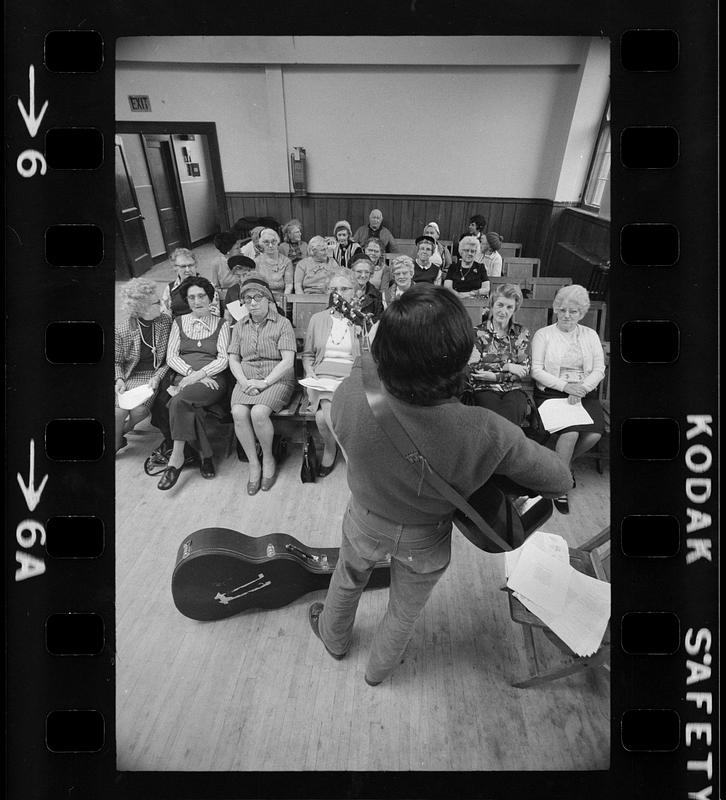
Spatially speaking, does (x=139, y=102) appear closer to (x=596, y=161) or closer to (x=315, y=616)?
(x=596, y=161)

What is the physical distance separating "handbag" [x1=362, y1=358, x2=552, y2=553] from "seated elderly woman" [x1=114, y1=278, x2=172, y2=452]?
1.05m

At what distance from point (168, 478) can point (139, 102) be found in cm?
132

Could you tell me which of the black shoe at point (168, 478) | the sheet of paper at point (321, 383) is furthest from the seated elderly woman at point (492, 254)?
the black shoe at point (168, 478)

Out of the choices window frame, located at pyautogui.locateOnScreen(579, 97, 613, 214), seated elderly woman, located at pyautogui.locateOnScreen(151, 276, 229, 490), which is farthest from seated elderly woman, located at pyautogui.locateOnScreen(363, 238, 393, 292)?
window frame, located at pyautogui.locateOnScreen(579, 97, 613, 214)

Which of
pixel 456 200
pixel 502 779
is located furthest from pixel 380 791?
pixel 456 200

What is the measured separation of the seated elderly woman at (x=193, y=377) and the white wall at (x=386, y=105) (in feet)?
3.17

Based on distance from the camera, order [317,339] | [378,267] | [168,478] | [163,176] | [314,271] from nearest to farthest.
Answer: [163,176] < [168,478] < [317,339] < [378,267] < [314,271]

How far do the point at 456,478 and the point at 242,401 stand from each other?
5.31 feet

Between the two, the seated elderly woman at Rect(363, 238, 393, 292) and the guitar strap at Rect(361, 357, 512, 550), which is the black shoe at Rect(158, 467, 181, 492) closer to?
the guitar strap at Rect(361, 357, 512, 550)

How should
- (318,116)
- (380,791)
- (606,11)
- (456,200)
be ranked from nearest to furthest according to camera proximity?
(606,11), (380,791), (318,116), (456,200)

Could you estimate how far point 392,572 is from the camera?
4.58 feet

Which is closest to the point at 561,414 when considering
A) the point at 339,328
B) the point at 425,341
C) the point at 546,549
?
the point at 546,549

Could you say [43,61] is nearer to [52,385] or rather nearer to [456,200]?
[52,385]

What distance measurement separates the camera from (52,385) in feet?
2.96
